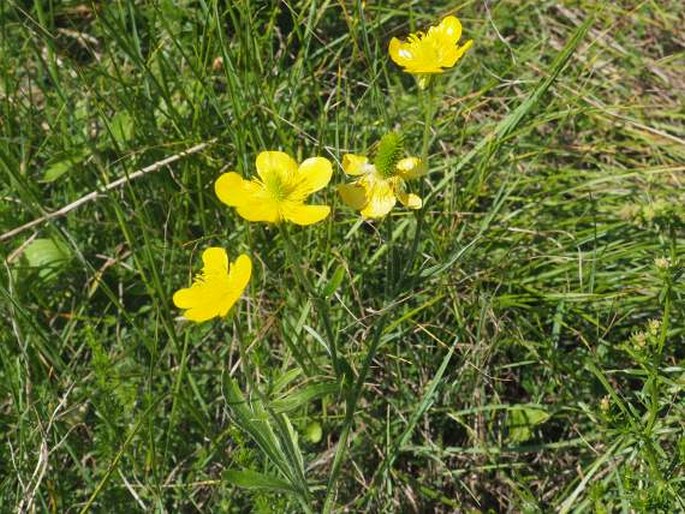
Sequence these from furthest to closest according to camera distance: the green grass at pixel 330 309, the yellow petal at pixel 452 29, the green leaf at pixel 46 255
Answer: the green leaf at pixel 46 255
the green grass at pixel 330 309
the yellow petal at pixel 452 29

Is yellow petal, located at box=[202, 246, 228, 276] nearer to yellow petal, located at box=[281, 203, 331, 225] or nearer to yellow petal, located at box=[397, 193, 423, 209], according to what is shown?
yellow petal, located at box=[281, 203, 331, 225]

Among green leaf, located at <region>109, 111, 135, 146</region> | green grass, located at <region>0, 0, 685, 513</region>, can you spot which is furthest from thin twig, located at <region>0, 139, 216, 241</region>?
green leaf, located at <region>109, 111, 135, 146</region>

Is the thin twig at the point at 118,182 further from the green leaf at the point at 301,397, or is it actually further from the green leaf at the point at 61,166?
the green leaf at the point at 301,397

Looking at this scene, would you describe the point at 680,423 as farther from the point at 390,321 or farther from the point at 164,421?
the point at 164,421

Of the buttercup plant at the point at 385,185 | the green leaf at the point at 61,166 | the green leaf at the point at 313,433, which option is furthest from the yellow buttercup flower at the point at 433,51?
the green leaf at the point at 61,166

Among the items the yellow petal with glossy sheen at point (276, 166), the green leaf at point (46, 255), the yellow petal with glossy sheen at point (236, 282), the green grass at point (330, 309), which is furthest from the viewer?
the green leaf at point (46, 255)

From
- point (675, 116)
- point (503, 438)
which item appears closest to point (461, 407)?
point (503, 438)

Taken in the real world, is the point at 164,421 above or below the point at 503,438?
above

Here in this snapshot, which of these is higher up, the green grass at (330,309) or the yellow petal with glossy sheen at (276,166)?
the yellow petal with glossy sheen at (276,166)

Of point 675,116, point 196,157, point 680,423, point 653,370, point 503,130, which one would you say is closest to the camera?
point 653,370
